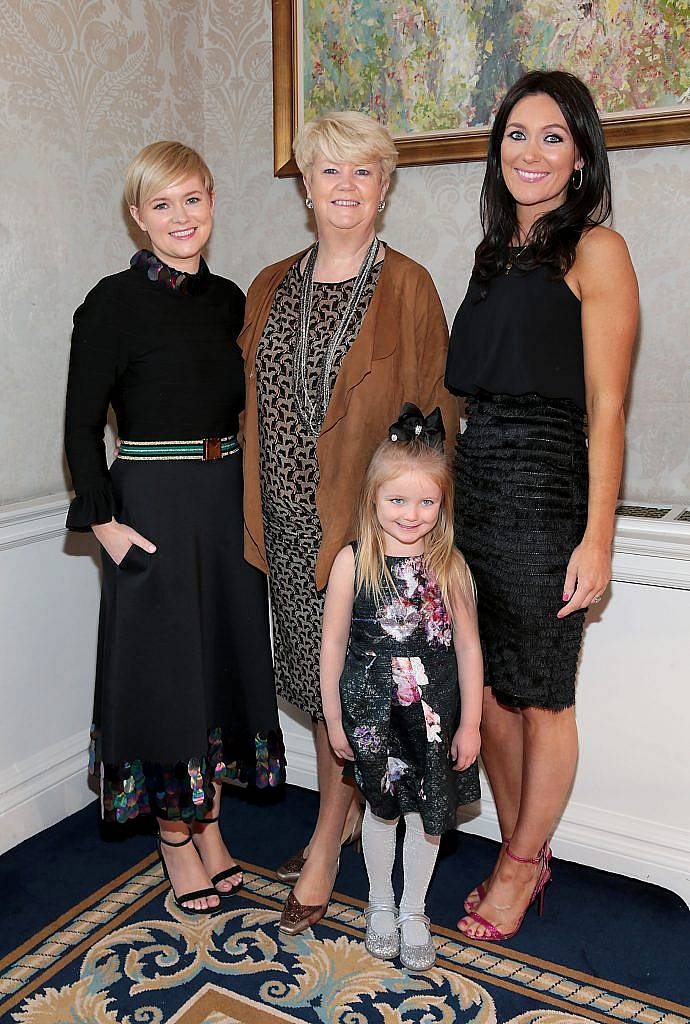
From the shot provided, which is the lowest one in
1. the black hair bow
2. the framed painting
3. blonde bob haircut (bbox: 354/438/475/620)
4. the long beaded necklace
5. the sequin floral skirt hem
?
the sequin floral skirt hem

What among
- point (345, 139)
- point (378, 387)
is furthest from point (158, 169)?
point (378, 387)

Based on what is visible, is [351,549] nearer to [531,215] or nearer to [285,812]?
[531,215]

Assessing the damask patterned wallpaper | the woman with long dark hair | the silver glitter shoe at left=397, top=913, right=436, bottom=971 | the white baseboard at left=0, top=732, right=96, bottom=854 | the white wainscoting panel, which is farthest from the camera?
the white baseboard at left=0, top=732, right=96, bottom=854

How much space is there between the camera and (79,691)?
2.64 m

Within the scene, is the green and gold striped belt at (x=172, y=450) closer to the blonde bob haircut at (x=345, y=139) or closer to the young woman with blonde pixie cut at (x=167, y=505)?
the young woman with blonde pixie cut at (x=167, y=505)

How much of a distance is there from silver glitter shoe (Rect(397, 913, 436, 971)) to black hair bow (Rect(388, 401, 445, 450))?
38.9 inches

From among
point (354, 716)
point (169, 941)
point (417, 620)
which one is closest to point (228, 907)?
point (169, 941)

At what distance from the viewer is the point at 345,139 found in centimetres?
185

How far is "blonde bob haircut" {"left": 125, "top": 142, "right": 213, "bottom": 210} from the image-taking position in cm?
188

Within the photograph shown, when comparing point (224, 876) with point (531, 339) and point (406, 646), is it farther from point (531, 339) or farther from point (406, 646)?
point (531, 339)

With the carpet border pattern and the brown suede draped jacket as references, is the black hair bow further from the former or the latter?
A: the carpet border pattern

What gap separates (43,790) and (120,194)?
1.62 m

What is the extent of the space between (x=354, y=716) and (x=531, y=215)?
104cm

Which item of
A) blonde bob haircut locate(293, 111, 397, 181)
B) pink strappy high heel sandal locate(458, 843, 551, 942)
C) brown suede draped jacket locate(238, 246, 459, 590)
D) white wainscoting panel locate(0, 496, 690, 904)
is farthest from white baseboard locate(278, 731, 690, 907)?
blonde bob haircut locate(293, 111, 397, 181)
